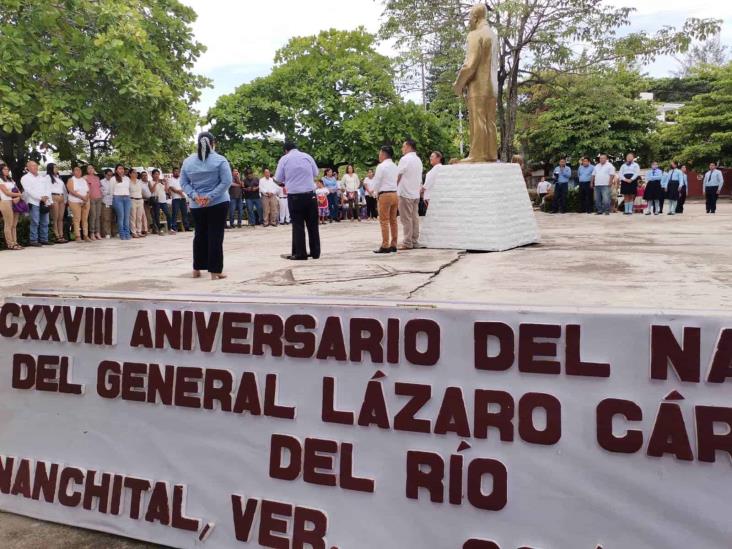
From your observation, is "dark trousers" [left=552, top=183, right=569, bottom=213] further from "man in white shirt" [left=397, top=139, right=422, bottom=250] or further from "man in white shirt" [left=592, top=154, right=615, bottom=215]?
"man in white shirt" [left=397, top=139, right=422, bottom=250]

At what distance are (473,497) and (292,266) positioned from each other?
6039 mm

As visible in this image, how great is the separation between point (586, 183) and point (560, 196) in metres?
1.98

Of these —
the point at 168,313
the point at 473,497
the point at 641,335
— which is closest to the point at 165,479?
the point at 168,313

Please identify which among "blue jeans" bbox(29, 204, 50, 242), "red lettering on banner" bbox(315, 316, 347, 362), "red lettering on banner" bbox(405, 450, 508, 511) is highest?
"blue jeans" bbox(29, 204, 50, 242)

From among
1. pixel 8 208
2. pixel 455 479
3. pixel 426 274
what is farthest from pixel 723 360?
pixel 8 208

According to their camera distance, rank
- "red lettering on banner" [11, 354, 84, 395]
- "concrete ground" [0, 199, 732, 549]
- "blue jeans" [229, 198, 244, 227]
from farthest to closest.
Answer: "blue jeans" [229, 198, 244, 227] → "concrete ground" [0, 199, 732, 549] → "red lettering on banner" [11, 354, 84, 395]

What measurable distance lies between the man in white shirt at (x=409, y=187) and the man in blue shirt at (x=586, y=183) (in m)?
10.6

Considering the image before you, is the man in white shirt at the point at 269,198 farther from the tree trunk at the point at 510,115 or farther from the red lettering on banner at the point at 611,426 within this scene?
the red lettering on banner at the point at 611,426

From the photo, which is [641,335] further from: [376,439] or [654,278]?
[654,278]

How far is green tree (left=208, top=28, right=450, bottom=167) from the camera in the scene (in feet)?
87.2

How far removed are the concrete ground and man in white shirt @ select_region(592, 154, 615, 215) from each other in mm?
6182

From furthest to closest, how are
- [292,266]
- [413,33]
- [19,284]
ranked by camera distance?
1. [413,33]
2. [292,266]
3. [19,284]

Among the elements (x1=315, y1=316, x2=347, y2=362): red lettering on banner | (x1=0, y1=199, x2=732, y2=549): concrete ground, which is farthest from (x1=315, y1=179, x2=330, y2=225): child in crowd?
(x1=315, y1=316, x2=347, y2=362): red lettering on banner

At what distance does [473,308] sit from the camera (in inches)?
72.9
